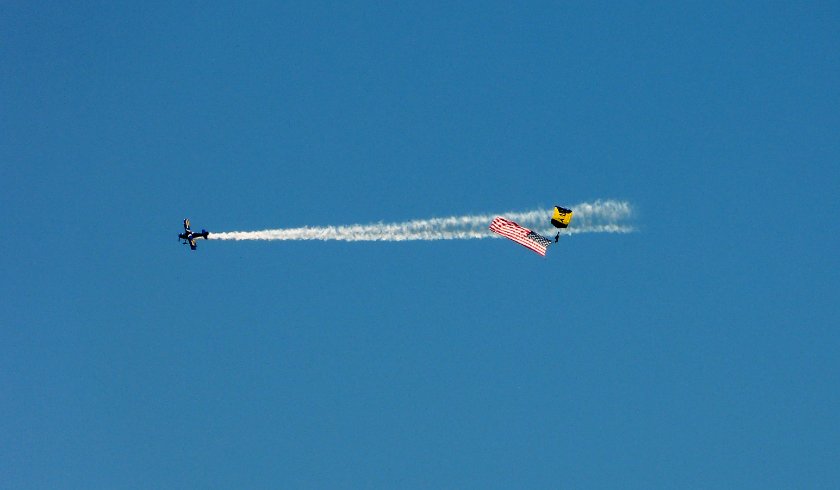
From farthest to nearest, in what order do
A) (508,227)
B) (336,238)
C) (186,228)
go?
1. (186,228)
2. (336,238)
3. (508,227)

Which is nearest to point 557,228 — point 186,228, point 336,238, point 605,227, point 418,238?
point 605,227

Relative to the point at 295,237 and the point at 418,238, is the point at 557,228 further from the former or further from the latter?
the point at 295,237

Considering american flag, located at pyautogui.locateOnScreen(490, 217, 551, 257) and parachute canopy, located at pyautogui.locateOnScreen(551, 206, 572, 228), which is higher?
parachute canopy, located at pyautogui.locateOnScreen(551, 206, 572, 228)

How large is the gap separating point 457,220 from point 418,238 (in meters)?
5.29

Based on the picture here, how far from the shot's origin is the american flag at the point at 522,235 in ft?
482

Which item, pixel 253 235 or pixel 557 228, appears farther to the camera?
pixel 253 235

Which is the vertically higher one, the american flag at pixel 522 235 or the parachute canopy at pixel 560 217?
the parachute canopy at pixel 560 217

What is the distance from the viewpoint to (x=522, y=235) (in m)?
148

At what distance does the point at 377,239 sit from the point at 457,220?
10.2 m

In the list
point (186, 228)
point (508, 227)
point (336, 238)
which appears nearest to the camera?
point (508, 227)

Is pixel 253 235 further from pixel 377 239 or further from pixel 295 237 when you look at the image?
pixel 377 239

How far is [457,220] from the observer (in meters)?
154

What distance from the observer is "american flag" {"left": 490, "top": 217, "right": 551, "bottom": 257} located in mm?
146875

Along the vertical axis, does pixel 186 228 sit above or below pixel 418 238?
above
